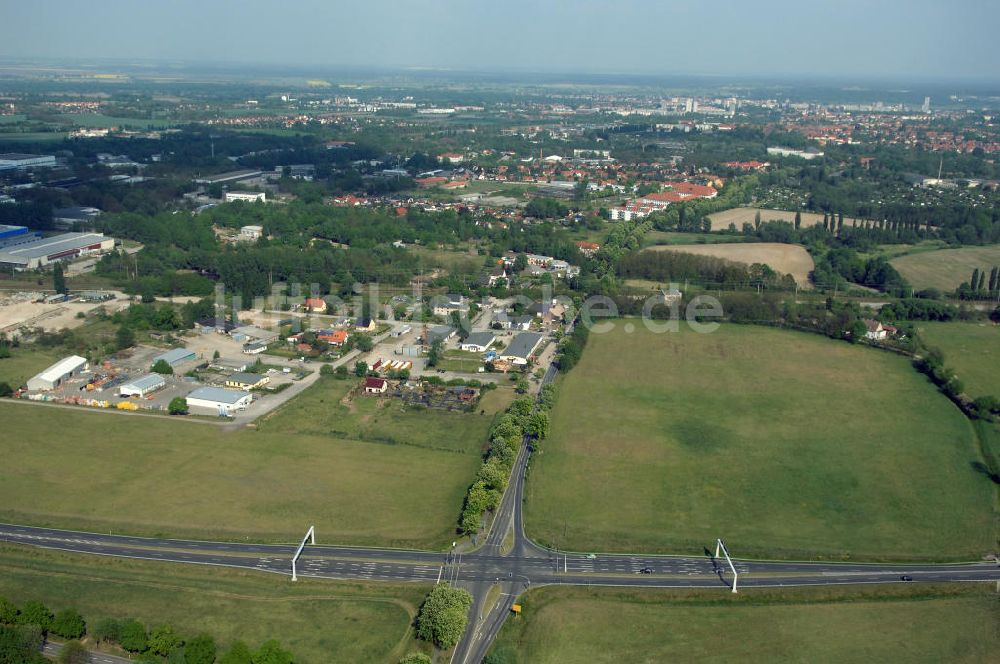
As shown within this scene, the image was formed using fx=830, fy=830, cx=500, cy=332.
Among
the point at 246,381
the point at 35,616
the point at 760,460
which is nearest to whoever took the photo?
the point at 35,616

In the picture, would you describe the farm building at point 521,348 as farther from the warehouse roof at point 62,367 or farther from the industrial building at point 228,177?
the industrial building at point 228,177

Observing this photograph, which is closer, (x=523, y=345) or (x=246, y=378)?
(x=246, y=378)

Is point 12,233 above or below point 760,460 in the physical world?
above

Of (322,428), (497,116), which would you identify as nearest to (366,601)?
(322,428)

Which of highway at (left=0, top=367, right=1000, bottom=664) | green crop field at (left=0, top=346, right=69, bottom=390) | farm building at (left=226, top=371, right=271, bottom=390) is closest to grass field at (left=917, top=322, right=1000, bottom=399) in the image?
highway at (left=0, top=367, right=1000, bottom=664)

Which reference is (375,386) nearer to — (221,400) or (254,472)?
(221,400)

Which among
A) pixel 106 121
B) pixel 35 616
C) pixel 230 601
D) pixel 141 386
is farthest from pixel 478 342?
pixel 106 121

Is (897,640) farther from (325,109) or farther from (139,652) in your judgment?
(325,109)

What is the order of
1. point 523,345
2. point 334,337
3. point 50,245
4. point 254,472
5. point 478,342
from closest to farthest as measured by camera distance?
point 254,472 < point 523,345 < point 478,342 < point 334,337 < point 50,245
